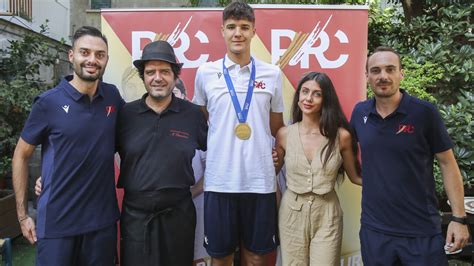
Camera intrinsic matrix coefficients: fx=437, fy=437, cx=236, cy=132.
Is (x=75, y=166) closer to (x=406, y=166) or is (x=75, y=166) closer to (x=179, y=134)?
(x=179, y=134)

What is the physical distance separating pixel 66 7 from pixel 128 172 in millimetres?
10501

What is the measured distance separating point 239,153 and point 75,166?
100cm

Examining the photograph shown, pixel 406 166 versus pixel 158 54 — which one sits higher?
pixel 158 54

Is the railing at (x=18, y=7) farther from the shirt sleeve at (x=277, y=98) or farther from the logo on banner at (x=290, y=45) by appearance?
the shirt sleeve at (x=277, y=98)

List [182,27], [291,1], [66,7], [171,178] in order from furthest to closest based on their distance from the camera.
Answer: [66,7]
[291,1]
[182,27]
[171,178]

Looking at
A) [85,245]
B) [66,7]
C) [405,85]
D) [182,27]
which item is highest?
[66,7]

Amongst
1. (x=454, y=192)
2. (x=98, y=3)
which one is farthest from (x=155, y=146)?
(x=98, y=3)

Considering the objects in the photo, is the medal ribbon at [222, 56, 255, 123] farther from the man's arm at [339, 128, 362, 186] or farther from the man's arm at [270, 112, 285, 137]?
the man's arm at [339, 128, 362, 186]

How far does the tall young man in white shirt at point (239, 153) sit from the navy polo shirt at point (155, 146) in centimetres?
19

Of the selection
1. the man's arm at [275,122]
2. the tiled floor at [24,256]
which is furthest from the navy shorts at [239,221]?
the tiled floor at [24,256]

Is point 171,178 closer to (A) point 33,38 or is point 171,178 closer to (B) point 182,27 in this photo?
(B) point 182,27

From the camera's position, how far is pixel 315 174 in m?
2.74

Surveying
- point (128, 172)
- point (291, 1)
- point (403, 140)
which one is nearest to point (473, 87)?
point (291, 1)

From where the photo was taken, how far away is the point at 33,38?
638 centimetres
